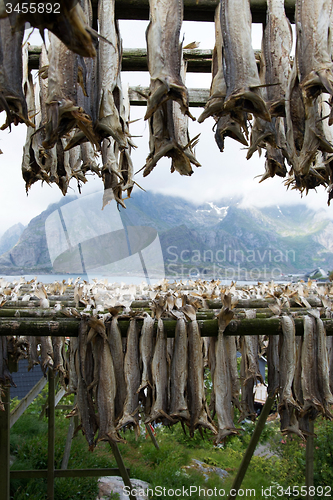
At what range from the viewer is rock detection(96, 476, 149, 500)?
19.1 ft

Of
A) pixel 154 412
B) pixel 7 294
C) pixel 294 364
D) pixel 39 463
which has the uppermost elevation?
pixel 7 294

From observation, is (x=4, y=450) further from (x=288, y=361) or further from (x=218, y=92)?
(x=218, y=92)

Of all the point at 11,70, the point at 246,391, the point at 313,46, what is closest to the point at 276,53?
the point at 313,46

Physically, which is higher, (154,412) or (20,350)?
(154,412)

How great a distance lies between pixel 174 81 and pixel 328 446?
6.30m

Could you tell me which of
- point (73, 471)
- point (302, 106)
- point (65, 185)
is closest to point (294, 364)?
point (302, 106)

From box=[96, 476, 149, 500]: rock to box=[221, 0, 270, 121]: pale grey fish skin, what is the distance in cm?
625

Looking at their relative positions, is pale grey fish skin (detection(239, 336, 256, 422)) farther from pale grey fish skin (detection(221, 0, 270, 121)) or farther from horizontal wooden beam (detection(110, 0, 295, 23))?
horizontal wooden beam (detection(110, 0, 295, 23))

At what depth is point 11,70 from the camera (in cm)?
121

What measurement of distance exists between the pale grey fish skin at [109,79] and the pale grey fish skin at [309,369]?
166cm

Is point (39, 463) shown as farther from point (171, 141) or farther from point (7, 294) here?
point (171, 141)

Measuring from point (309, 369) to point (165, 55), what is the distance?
2054 mm

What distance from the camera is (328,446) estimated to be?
5.47 meters

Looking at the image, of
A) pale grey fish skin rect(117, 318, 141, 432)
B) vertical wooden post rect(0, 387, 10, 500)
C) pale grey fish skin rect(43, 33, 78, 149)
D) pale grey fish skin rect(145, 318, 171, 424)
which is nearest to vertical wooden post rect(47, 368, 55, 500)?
vertical wooden post rect(0, 387, 10, 500)
